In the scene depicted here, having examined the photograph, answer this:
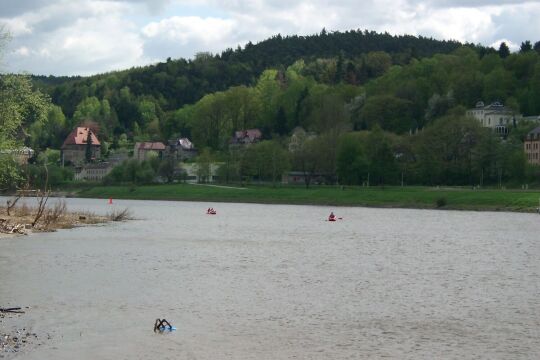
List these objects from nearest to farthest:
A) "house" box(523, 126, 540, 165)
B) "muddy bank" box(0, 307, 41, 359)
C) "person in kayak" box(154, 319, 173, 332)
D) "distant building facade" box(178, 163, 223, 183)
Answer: "muddy bank" box(0, 307, 41, 359) → "person in kayak" box(154, 319, 173, 332) → "house" box(523, 126, 540, 165) → "distant building facade" box(178, 163, 223, 183)

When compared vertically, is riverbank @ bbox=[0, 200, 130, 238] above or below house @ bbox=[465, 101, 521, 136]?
below

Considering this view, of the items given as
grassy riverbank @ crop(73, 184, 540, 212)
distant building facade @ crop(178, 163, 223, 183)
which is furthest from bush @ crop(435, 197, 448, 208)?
distant building facade @ crop(178, 163, 223, 183)

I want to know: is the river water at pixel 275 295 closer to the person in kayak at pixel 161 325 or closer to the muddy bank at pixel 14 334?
the muddy bank at pixel 14 334

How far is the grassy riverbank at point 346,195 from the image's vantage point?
103m

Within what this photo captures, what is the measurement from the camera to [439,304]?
3316cm

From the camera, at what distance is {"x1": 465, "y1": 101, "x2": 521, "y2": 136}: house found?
177m

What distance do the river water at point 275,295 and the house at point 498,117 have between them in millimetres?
114905

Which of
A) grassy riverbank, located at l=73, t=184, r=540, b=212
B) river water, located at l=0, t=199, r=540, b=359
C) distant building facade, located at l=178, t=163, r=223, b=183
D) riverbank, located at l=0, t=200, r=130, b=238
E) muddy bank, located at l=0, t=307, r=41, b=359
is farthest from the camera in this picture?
distant building facade, located at l=178, t=163, r=223, b=183

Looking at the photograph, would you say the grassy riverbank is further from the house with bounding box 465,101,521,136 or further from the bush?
the house with bounding box 465,101,521,136

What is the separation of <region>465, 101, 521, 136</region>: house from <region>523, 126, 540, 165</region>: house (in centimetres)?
2792

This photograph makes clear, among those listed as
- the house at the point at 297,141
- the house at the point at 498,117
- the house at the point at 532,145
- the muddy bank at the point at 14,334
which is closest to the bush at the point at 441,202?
the house at the point at 532,145

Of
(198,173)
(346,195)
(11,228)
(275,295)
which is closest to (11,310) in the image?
(275,295)

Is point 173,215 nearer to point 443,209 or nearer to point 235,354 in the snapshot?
point 443,209

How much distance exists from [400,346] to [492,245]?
3415 cm
